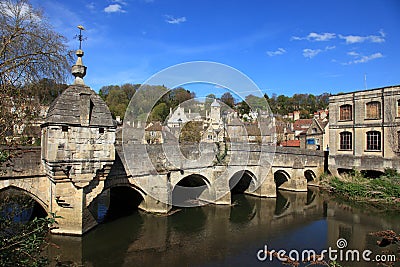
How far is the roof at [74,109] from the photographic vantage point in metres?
10.4

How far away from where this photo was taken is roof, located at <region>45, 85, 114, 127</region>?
10383mm

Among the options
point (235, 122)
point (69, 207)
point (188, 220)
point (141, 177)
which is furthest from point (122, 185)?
point (235, 122)

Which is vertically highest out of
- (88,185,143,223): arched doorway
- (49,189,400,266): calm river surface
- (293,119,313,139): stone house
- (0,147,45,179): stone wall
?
(293,119,313,139): stone house

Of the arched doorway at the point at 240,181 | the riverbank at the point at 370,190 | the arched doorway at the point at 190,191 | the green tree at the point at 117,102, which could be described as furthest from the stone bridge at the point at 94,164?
the green tree at the point at 117,102

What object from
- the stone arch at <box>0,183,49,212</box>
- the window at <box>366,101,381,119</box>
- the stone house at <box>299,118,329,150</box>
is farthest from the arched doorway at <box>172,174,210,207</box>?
the stone house at <box>299,118,329,150</box>

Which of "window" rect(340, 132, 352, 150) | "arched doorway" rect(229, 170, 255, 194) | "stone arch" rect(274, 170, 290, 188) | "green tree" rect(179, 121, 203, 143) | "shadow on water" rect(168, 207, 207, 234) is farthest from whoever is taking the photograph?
"window" rect(340, 132, 352, 150)

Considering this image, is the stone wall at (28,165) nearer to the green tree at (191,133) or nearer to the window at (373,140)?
the green tree at (191,133)

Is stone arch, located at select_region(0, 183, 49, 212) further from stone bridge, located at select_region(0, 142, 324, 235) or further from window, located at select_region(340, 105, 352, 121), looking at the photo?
window, located at select_region(340, 105, 352, 121)

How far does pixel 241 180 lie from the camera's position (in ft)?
74.1

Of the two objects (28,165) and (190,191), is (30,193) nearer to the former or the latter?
(28,165)

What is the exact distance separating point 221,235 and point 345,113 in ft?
59.6

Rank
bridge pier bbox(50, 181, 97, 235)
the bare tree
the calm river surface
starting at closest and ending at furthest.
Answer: the bare tree
the calm river surface
bridge pier bbox(50, 181, 97, 235)

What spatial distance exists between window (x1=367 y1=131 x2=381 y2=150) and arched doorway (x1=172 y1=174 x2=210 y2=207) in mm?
14482

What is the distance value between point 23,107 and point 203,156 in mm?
12971
